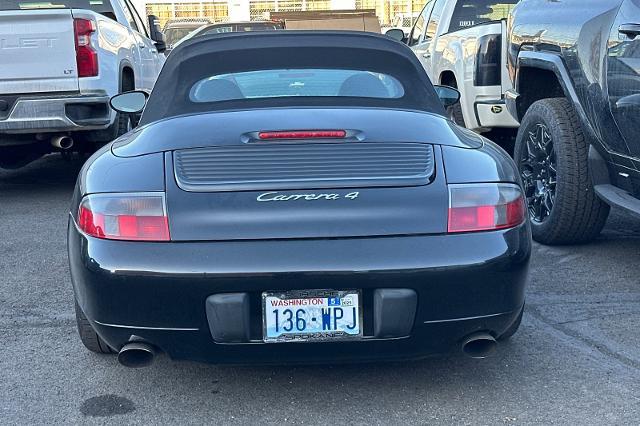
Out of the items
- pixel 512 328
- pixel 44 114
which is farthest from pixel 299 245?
pixel 44 114

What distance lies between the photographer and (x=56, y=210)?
7.20m

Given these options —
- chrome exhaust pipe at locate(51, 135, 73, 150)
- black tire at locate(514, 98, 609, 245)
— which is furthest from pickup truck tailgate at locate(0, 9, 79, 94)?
black tire at locate(514, 98, 609, 245)

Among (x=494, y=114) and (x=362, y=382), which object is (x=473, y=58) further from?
(x=362, y=382)

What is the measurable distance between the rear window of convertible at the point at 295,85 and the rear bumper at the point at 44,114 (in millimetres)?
3180

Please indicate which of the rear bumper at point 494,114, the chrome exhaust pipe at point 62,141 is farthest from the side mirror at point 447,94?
the chrome exhaust pipe at point 62,141

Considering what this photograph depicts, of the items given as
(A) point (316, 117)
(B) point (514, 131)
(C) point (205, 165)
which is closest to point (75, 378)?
(C) point (205, 165)

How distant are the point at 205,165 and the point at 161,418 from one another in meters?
0.95

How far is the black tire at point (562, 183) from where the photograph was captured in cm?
522

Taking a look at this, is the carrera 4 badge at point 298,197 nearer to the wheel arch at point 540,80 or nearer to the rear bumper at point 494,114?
the wheel arch at point 540,80

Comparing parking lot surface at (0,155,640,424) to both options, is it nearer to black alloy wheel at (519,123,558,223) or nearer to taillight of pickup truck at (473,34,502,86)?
black alloy wheel at (519,123,558,223)

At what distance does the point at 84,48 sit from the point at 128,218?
4425mm

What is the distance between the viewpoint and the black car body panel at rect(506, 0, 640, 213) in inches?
174

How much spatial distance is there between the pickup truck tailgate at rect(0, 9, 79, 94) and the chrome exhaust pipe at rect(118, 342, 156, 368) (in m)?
4.32

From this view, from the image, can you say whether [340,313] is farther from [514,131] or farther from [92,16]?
[514,131]
